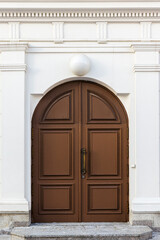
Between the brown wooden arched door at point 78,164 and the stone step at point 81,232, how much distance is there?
0.34 meters

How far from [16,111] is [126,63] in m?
2.18

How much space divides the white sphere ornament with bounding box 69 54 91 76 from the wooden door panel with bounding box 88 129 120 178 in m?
1.14

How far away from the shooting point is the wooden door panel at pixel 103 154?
7.84 m

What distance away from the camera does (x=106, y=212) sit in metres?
7.85

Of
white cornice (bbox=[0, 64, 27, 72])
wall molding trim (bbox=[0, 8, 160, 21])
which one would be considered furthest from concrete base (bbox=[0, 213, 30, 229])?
wall molding trim (bbox=[0, 8, 160, 21])

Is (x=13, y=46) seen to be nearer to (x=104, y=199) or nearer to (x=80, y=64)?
(x=80, y=64)

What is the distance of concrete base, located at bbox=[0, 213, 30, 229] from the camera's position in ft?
24.5

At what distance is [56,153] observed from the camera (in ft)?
25.6

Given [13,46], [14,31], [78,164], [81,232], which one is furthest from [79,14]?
[81,232]

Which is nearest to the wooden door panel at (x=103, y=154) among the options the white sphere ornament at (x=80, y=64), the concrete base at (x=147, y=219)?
the concrete base at (x=147, y=219)

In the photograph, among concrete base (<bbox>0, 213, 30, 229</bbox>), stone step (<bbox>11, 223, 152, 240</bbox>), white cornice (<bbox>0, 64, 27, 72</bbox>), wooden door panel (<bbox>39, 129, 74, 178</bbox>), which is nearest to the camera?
stone step (<bbox>11, 223, 152, 240</bbox>)

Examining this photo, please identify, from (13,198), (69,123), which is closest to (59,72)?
(69,123)

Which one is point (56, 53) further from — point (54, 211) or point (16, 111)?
point (54, 211)

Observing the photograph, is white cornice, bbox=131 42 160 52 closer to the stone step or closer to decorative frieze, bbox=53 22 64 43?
decorative frieze, bbox=53 22 64 43
